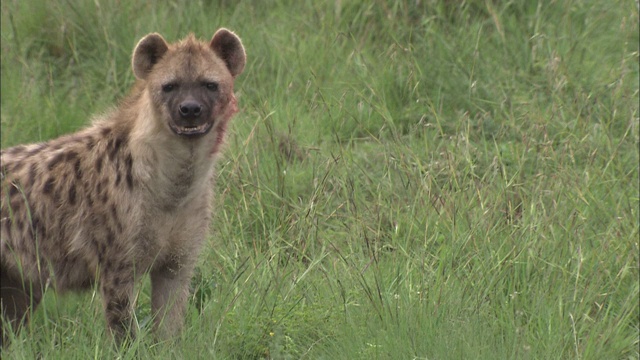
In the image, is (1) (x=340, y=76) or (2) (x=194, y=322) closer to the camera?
(2) (x=194, y=322)

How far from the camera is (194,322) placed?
4090 mm

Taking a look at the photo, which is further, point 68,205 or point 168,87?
point 68,205

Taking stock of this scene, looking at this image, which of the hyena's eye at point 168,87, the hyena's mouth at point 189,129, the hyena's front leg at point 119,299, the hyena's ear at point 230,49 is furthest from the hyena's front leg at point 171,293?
the hyena's ear at point 230,49

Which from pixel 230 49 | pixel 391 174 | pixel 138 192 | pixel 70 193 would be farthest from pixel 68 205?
pixel 391 174

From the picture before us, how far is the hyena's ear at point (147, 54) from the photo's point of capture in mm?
4383

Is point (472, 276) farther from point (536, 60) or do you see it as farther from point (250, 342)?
point (536, 60)

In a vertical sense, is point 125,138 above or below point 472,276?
above

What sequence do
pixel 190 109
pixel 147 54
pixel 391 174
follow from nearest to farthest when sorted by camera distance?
1. pixel 190 109
2. pixel 147 54
3. pixel 391 174

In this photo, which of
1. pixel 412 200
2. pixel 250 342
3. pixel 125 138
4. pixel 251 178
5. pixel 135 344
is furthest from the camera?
pixel 251 178

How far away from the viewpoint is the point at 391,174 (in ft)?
16.4

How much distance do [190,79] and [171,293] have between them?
2.46ft

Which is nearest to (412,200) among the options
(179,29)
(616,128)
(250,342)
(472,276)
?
(472,276)

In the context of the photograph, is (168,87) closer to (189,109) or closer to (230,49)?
(189,109)

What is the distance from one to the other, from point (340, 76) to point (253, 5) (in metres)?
0.89
